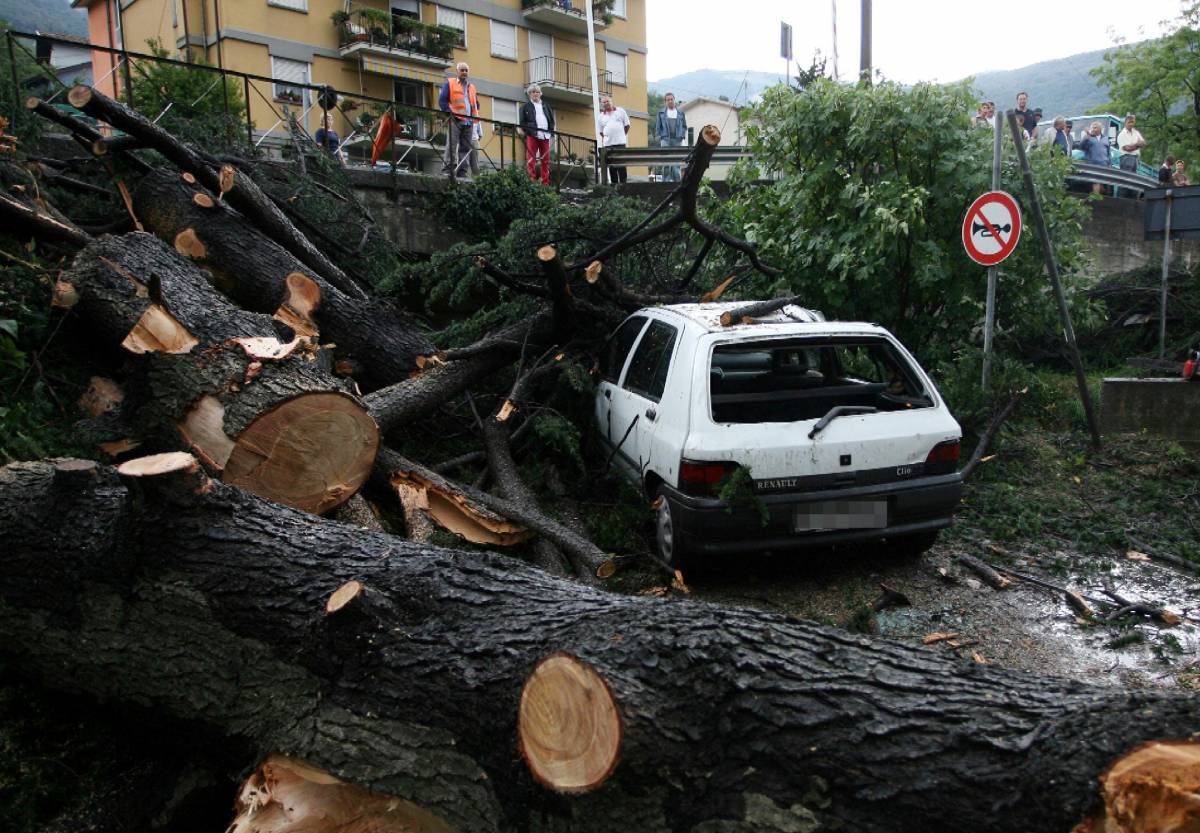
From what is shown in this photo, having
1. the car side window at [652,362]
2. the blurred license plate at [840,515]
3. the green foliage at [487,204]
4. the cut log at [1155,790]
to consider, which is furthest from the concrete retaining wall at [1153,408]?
the cut log at [1155,790]

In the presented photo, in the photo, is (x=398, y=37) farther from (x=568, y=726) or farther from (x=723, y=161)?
Answer: (x=568, y=726)

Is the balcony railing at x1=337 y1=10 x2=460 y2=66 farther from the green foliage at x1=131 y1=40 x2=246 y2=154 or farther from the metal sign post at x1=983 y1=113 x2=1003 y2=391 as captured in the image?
the metal sign post at x1=983 y1=113 x2=1003 y2=391

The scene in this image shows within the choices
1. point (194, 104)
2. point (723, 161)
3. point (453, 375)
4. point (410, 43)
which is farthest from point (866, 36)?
point (410, 43)

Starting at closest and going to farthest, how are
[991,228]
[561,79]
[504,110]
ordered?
[991,228], [504,110], [561,79]

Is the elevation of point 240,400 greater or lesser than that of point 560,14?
lesser

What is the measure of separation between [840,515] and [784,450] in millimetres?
511

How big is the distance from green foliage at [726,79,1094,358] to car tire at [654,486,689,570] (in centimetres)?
391

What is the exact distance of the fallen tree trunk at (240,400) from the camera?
4922mm

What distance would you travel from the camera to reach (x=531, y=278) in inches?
305

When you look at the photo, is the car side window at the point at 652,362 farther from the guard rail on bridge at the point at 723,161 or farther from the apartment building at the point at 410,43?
the apartment building at the point at 410,43

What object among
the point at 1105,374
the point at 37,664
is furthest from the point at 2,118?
the point at 1105,374

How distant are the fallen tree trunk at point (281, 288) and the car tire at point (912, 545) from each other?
3711mm

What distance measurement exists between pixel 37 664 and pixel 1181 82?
31.4 m

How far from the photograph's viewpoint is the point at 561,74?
1462 inches
